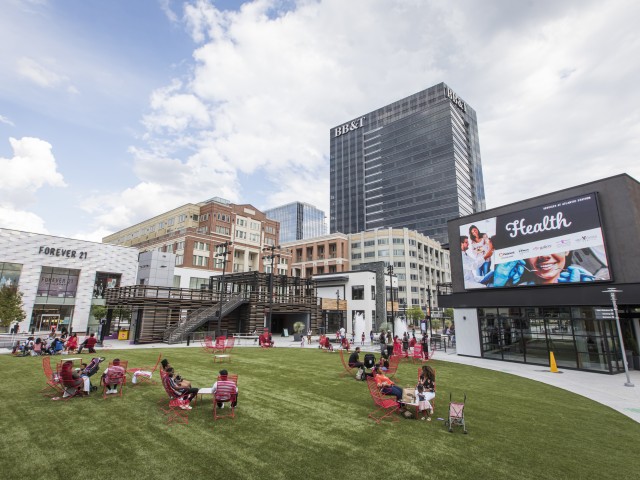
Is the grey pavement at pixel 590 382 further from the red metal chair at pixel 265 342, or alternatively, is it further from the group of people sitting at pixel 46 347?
the group of people sitting at pixel 46 347

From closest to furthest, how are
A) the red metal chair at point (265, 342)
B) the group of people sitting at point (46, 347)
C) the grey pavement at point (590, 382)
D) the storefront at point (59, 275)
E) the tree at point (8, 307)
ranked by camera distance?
the grey pavement at point (590, 382)
the group of people sitting at point (46, 347)
the red metal chair at point (265, 342)
the tree at point (8, 307)
the storefront at point (59, 275)

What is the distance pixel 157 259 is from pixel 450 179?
4591 inches

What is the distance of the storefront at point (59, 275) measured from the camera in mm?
39844

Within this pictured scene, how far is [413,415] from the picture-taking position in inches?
387

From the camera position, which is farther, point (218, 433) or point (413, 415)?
point (413, 415)

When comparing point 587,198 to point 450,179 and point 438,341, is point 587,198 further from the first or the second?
point 450,179

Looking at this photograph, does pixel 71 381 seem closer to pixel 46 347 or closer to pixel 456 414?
pixel 456 414

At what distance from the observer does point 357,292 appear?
57.4 meters

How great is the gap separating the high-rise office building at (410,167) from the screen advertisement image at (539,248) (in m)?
108

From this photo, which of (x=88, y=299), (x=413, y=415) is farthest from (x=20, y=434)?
(x=88, y=299)

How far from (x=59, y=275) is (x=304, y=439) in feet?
160

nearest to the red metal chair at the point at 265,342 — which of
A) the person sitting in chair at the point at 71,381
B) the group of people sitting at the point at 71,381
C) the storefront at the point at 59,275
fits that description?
the group of people sitting at the point at 71,381

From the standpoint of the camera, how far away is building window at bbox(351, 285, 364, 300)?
187 ft

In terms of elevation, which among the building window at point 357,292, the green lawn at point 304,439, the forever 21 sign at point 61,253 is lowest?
the green lawn at point 304,439
